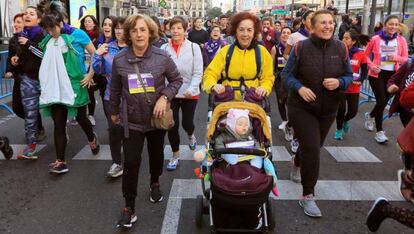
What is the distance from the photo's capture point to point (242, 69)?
4359mm

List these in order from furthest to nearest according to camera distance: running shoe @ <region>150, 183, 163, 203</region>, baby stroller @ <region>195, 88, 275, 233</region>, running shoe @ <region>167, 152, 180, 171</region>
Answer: running shoe @ <region>167, 152, 180, 171</region> < running shoe @ <region>150, 183, 163, 203</region> < baby stroller @ <region>195, 88, 275, 233</region>

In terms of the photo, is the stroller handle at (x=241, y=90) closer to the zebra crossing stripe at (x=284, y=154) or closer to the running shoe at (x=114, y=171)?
the running shoe at (x=114, y=171)

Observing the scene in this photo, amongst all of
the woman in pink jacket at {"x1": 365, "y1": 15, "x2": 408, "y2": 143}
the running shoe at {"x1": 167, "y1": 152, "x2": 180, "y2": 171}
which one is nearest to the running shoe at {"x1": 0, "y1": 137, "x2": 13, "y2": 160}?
the running shoe at {"x1": 167, "y1": 152, "x2": 180, "y2": 171}

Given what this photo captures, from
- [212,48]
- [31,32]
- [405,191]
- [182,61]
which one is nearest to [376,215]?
[405,191]

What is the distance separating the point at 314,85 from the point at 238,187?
1480 mm

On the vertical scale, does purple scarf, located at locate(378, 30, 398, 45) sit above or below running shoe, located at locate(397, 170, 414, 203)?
Result: above

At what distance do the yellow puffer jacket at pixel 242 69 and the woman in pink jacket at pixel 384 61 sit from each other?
10.4ft

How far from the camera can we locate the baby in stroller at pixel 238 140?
11.6ft

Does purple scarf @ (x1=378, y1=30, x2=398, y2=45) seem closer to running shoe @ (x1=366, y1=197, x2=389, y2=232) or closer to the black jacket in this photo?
the black jacket

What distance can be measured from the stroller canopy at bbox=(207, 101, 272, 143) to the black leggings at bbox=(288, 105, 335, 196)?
509mm

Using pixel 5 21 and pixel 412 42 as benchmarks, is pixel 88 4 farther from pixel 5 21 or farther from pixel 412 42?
pixel 412 42

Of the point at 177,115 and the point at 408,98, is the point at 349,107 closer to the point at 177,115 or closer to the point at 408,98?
the point at 177,115

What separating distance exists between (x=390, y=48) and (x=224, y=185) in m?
5.00

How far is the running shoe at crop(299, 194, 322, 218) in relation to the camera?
4195 millimetres
